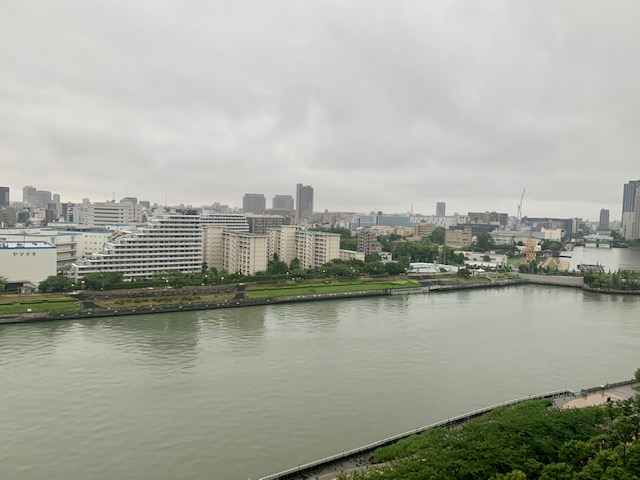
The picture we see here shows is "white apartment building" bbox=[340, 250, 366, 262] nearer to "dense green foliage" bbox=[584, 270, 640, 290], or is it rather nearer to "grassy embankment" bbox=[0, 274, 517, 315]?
"grassy embankment" bbox=[0, 274, 517, 315]

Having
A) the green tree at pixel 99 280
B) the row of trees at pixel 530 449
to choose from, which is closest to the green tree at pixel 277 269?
the green tree at pixel 99 280

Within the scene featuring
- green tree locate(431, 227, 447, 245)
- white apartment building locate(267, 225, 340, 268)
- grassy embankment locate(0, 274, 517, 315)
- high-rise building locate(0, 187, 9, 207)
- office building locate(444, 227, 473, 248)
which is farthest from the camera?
high-rise building locate(0, 187, 9, 207)

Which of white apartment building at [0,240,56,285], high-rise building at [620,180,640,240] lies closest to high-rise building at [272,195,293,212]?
high-rise building at [620,180,640,240]

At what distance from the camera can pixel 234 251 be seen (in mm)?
21906

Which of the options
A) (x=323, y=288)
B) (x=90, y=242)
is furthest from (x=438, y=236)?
(x=90, y=242)

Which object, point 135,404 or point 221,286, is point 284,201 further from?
point 135,404

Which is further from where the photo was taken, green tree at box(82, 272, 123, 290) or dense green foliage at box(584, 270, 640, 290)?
dense green foliage at box(584, 270, 640, 290)

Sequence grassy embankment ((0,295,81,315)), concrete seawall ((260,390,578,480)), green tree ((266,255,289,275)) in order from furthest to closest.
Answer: green tree ((266,255,289,275)) → grassy embankment ((0,295,81,315)) → concrete seawall ((260,390,578,480))

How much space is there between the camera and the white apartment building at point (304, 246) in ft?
77.3

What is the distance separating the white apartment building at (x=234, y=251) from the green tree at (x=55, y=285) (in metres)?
7.06

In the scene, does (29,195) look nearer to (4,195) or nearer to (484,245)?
(4,195)

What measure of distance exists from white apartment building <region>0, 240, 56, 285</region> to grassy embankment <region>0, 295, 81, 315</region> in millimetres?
1910

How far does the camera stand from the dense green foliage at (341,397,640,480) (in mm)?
4492

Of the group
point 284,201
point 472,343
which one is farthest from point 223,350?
point 284,201
